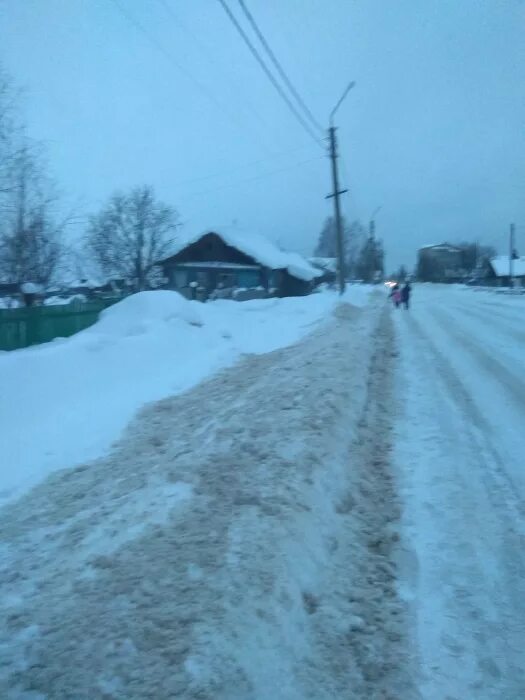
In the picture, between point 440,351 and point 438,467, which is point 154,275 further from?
point 438,467

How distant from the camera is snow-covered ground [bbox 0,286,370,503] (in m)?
8.61

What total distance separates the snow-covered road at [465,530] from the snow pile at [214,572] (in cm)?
24

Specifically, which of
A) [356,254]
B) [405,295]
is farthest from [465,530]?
[356,254]

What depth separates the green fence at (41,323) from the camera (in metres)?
16.4

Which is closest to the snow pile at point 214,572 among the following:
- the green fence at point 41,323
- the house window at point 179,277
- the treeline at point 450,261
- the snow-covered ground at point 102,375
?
the snow-covered ground at point 102,375

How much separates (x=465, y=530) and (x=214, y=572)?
2260 mm

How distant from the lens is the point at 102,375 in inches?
502

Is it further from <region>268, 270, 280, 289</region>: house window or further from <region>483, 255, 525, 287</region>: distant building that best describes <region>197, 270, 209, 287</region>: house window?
<region>483, 255, 525, 287</region>: distant building

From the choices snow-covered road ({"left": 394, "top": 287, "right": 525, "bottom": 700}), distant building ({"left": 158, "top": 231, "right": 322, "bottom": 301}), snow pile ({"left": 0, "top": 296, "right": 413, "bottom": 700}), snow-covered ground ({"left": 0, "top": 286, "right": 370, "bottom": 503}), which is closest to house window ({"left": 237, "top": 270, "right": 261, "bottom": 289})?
distant building ({"left": 158, "top": 231, "right": 322, "bottom": 301})

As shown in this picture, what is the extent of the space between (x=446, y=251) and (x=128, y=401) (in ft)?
479

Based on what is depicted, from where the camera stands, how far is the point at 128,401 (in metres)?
11.3

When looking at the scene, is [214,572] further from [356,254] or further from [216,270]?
[356,254]

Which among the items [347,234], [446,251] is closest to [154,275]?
[347,234]

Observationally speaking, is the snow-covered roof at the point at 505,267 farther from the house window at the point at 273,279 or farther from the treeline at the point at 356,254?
the house window at the point at 273,279
